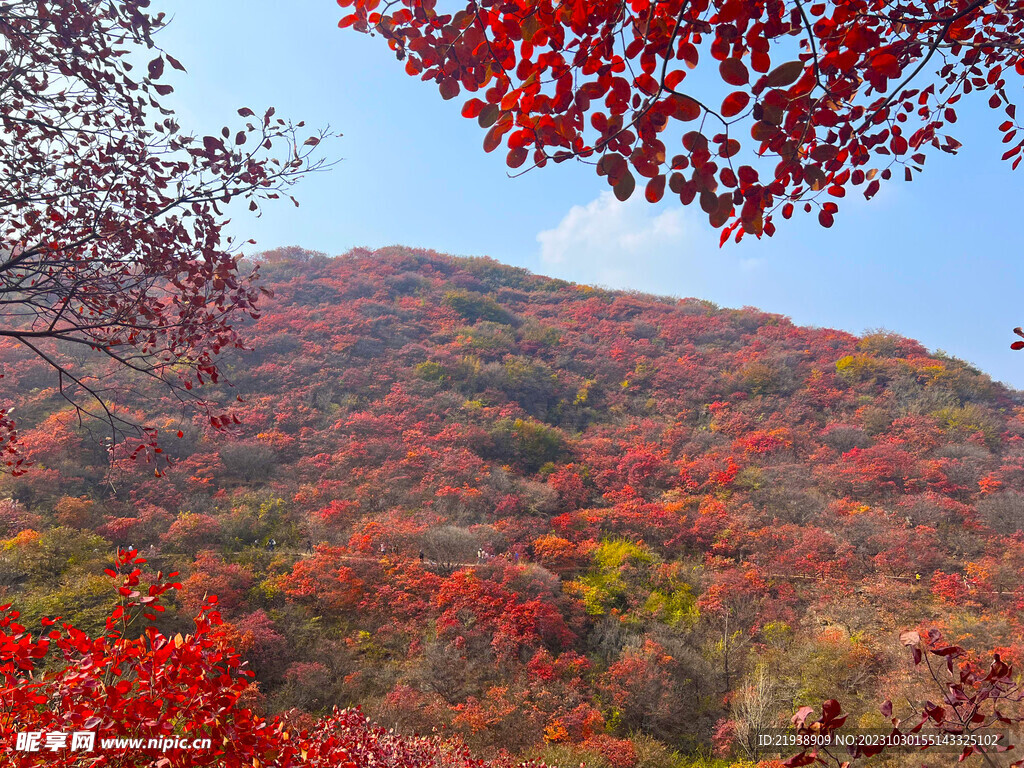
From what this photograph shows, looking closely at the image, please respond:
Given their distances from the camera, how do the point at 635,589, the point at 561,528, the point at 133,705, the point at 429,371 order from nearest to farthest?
A: the point at 133,705, the point at 635,589, the point at 561,528, the point at 429,371

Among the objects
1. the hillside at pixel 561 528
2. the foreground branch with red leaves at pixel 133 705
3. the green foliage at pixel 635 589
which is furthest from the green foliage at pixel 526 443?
the foreground branch with red leaves at pixel 133 705

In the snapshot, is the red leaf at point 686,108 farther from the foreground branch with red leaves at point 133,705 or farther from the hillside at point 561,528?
the hillside at point 561,528

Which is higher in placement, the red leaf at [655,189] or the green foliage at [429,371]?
the green foliage at [429,371]

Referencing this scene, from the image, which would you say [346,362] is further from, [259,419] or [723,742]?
[723,742]

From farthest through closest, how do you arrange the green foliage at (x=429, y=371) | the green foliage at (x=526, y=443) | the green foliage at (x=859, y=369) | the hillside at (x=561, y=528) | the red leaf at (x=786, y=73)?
the green foliage at (x=429, y=371), the green foliage at (x=859, y=369), the green foliage at (x=526, y=443), the hillside at (x=561, y=528), the red leaf at (x=786, y=73)

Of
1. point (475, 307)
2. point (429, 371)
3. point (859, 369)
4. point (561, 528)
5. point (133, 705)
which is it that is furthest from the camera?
point (475, 307)

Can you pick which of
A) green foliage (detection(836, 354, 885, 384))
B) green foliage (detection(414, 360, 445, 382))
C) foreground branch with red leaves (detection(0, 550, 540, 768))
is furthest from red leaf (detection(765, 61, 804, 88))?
green foliage (detection(836, 354, 885, 384))

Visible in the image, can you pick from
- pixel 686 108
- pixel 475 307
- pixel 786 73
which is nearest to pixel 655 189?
pixel 686 108

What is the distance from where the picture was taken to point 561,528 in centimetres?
1033

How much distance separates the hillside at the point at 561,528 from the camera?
6.41 metres

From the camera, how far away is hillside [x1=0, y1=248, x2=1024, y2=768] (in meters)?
6.41

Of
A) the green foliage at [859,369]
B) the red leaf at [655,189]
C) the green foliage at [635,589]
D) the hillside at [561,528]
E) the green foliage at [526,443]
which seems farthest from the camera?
the green foliage at [859,369]

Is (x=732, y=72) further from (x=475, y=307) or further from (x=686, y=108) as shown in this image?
(x=475, y=307)

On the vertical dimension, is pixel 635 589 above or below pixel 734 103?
below
